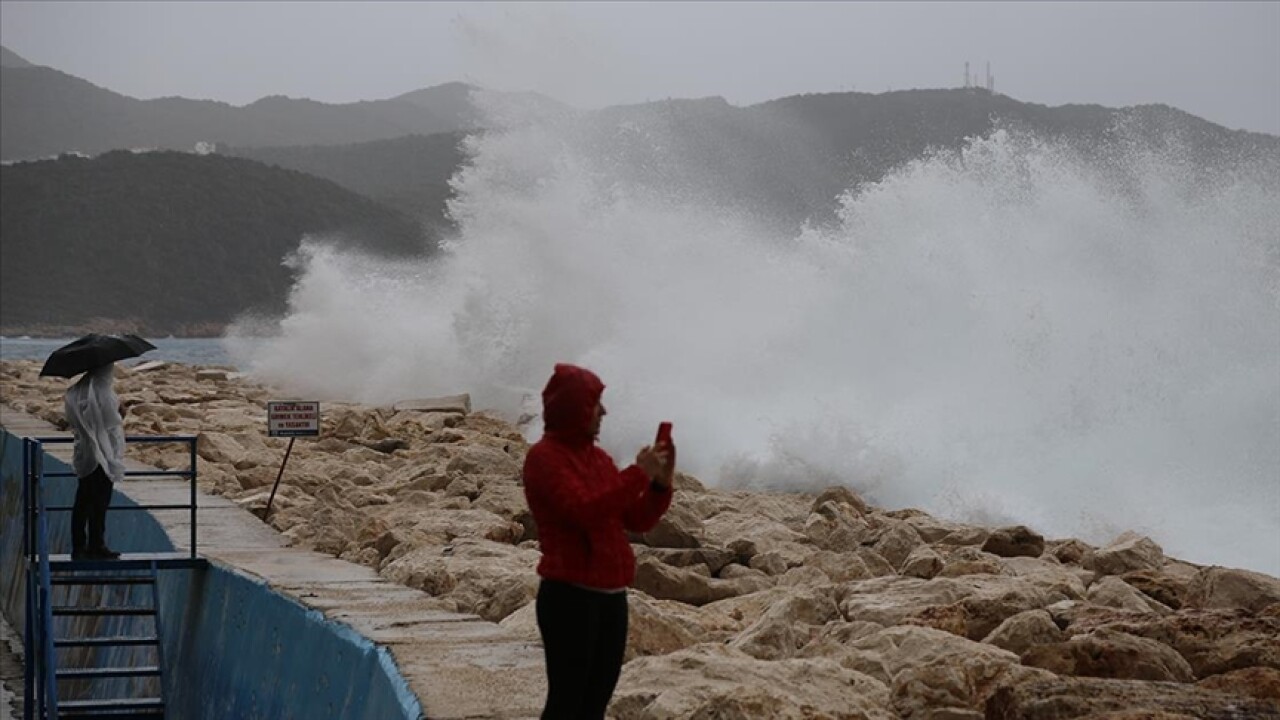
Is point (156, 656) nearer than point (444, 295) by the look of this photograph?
Yes

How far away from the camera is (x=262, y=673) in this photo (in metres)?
7.85

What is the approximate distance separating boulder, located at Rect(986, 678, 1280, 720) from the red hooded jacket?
66.1 inches

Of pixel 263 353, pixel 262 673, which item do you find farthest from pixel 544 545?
pixel 263 353

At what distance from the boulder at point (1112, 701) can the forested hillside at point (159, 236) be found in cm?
11622

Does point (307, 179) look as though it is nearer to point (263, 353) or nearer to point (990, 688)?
point (263, 353)

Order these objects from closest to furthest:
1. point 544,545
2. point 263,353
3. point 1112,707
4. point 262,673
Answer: point 544,545 < point 1112,707 < point 262,673 < point 263,353

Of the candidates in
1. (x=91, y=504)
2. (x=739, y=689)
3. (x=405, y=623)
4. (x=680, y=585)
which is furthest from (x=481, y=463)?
(x=739, y=689)

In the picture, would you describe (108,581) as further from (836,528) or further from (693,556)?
(836,528)

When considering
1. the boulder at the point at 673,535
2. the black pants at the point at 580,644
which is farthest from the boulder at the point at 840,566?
the black pants at the point at 580,644

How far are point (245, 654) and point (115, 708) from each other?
1782 mm

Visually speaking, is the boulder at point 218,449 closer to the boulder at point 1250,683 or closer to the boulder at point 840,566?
the boulder at point 840,566

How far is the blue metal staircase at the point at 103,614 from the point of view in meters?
8.96

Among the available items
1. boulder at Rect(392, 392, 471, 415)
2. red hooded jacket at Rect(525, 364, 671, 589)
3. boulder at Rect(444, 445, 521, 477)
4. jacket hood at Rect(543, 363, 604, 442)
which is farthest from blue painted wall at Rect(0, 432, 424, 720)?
boulder at Rect(392, 392, 471, 415)

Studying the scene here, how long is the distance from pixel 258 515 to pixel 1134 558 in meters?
5.94
